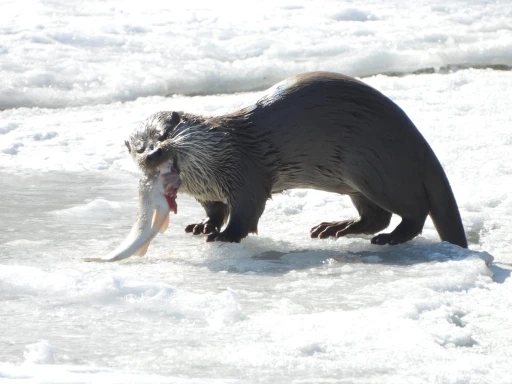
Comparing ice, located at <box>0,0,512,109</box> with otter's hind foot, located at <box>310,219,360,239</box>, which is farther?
ice, located at <box>0,0,512,109</box>

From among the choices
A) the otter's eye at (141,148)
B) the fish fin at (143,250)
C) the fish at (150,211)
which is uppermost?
the otter's eye at (141,148)

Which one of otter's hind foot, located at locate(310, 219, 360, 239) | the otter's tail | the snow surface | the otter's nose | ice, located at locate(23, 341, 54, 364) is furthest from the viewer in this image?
otter's hind foot, located at locate(310, 219, 360, 239)

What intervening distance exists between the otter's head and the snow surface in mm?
332

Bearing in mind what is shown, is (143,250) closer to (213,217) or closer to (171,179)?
(171,179)

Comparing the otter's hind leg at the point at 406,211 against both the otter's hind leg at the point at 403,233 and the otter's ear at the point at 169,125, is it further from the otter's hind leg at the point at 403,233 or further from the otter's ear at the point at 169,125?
the otter's ear at the point at 169,125

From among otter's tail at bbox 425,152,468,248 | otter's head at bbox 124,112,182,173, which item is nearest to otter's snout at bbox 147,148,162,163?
otter's head at bbox 124,112,182,173

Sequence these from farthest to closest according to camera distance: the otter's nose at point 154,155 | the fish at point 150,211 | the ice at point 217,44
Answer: the ice at point 217,44
the otter's nose at point 154,155
the fish at point 150,211

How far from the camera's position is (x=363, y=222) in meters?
4.31

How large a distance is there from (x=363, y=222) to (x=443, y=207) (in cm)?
36

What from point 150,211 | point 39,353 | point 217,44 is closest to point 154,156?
point 150,211

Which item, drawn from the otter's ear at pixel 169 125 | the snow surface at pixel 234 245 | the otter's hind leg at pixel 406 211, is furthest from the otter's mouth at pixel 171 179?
the otter's hind leg at pixel 406 211

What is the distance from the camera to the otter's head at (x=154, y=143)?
400 cm

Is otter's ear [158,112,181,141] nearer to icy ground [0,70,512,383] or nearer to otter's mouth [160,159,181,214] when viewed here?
otter's mouth [160,159,181,214]

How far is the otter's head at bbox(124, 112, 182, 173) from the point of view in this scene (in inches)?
157
